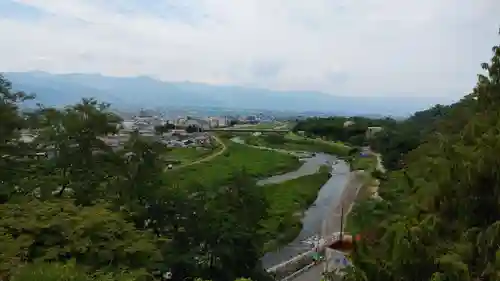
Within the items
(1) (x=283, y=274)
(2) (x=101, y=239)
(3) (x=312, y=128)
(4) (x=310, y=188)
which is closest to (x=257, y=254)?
(1) (x=283, y=274)

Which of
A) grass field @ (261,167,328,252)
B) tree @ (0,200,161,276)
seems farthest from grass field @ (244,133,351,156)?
tree @ (0,200,161,276)

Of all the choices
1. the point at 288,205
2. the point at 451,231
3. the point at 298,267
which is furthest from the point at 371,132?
the point at 451,231

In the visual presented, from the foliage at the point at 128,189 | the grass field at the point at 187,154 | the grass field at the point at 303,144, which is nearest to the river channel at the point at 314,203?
the grass field at the point at 303,144

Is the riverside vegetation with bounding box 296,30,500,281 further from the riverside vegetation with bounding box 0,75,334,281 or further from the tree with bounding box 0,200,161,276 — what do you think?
the riverside vegetation with bounding box 0,75,334,281

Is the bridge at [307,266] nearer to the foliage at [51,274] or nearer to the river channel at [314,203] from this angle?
the river channel at [314,203]

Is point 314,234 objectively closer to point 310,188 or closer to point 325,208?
point 325,208

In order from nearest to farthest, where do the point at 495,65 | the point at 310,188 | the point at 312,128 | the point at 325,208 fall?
the point at 495,65 → the point at 325,208 → the point at 310,188 → the point at 312,128

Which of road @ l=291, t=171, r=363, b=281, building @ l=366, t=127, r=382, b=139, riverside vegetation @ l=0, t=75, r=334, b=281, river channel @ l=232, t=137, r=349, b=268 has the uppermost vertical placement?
riverside vegetation @ l=0, t=75, r=334, b=281
